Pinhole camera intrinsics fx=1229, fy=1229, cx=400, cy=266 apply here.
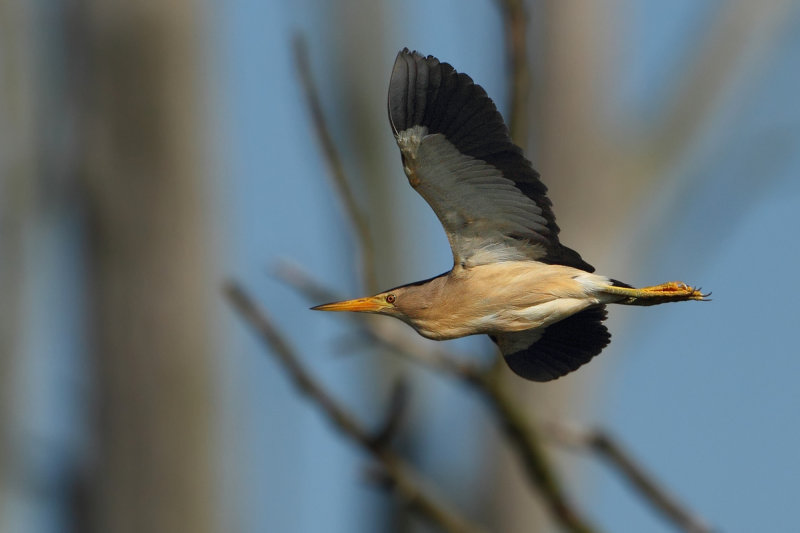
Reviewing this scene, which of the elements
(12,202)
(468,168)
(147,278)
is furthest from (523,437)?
(12,202)

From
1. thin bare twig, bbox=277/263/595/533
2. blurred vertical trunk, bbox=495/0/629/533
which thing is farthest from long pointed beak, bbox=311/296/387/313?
blurred vertical trunk, bbox=495/0/629/533

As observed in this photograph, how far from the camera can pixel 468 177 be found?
10.5 ft

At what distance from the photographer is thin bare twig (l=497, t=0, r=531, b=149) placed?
12.1 ft

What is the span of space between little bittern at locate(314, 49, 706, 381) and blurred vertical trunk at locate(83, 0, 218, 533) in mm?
4874

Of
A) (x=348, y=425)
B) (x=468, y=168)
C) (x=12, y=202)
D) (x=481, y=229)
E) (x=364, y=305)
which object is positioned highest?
(x=468, y=168)

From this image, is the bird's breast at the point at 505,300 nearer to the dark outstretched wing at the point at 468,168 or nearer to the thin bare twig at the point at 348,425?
the dark outstretched wing at the point at 468,168

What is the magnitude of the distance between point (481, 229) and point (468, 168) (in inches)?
9.5

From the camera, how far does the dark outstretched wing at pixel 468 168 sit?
2.94 metres

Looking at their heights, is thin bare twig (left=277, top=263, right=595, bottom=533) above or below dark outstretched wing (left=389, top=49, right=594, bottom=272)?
below

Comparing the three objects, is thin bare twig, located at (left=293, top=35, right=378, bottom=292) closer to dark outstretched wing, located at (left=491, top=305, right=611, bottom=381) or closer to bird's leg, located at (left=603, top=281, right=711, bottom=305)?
dark outstretched wing, located at (left=491, top=305, right=611, bottom=381)

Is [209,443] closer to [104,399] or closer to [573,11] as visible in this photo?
[104,399]

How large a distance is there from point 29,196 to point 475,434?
476 cm

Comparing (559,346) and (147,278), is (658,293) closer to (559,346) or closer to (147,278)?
(559,346)

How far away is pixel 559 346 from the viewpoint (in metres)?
3.66
